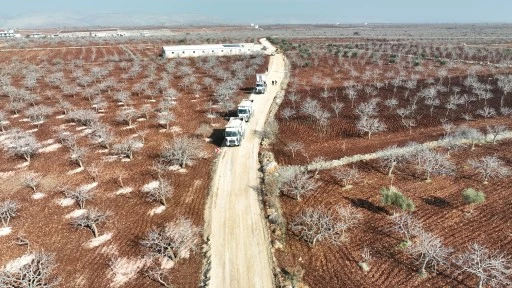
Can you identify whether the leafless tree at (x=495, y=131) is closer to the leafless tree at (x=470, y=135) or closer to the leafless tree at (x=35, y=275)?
the leafless tree at (x=470, y=135)

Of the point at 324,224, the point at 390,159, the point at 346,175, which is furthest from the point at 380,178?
the point at 324,224

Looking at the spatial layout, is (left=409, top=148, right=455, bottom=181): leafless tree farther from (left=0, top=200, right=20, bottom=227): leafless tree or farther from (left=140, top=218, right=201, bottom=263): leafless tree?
(left=0, top=200, right=20, bottom=227): leafless tree

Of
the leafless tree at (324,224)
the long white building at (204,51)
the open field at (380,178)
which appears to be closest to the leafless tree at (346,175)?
the open field at (380,178)

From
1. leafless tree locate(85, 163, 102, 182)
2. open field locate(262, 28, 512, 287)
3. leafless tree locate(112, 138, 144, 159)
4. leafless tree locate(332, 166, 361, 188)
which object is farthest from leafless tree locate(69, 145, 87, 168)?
leafless tree locate(332, 166, 361, 188)

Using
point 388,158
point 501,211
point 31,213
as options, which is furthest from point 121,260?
point 501,211

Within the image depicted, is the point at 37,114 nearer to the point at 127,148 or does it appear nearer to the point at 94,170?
the point at 127,148

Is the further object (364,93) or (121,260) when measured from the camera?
(364,93)

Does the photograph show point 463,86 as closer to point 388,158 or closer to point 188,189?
point 388,158
